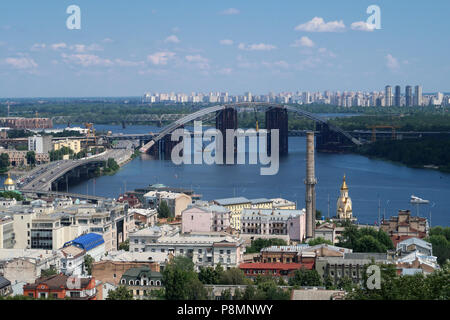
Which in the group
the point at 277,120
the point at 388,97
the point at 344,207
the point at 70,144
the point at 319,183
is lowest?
the point at 319,183

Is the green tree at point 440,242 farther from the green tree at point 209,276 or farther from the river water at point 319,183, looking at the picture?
the green tree at point 209,276

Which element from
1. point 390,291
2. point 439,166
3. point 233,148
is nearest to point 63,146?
point 233,148

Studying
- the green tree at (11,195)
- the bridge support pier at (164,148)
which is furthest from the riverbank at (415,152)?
the green tree at (11,195)

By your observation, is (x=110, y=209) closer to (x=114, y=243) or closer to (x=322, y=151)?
(x=114, y=243)

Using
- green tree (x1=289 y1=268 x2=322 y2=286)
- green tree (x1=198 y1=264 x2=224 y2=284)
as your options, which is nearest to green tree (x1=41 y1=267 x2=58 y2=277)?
green tree (x1=198 y1=264 x2=224 y2=284)
